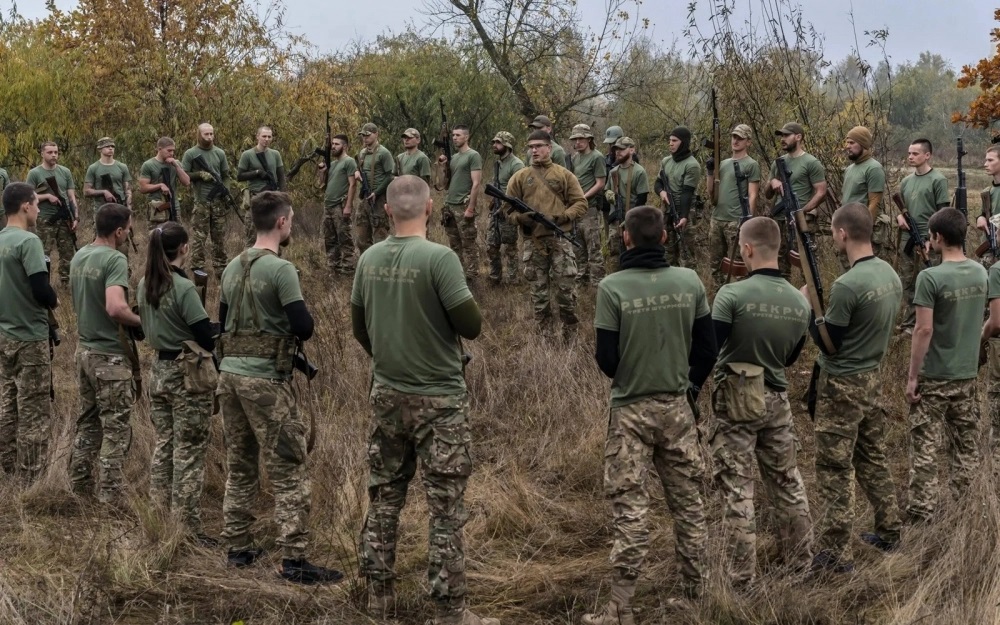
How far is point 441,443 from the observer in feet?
13.7

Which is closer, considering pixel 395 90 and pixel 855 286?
pixel 855 286

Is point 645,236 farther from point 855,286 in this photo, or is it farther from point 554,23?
point 554,23

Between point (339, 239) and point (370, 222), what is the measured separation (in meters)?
0.53

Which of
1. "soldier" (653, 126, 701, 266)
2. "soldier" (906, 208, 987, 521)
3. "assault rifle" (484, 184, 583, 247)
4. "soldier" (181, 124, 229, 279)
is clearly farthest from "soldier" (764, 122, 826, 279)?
"soldier" (181, 124, 229, 279)

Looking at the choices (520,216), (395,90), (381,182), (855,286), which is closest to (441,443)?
(855,286)

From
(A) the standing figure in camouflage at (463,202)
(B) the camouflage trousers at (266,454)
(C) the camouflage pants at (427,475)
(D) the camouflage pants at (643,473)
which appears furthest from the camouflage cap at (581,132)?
(C) the camouflage pants at (427,475)

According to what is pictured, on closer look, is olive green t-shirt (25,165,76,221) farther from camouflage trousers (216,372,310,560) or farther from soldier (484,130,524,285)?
camouflage trousers (216,372,310,560)

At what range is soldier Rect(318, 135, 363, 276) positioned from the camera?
1252cm

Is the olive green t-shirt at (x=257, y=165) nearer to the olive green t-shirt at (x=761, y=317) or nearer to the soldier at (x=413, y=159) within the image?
the soldier at (x=413, y=159)

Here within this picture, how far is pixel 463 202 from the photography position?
11.7 metres

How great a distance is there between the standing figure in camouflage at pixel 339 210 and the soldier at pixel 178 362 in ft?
23.7

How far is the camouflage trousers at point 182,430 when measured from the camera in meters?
5.36

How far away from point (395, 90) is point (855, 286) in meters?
16.3

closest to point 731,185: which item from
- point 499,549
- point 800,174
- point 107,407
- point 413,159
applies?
point 800,174
